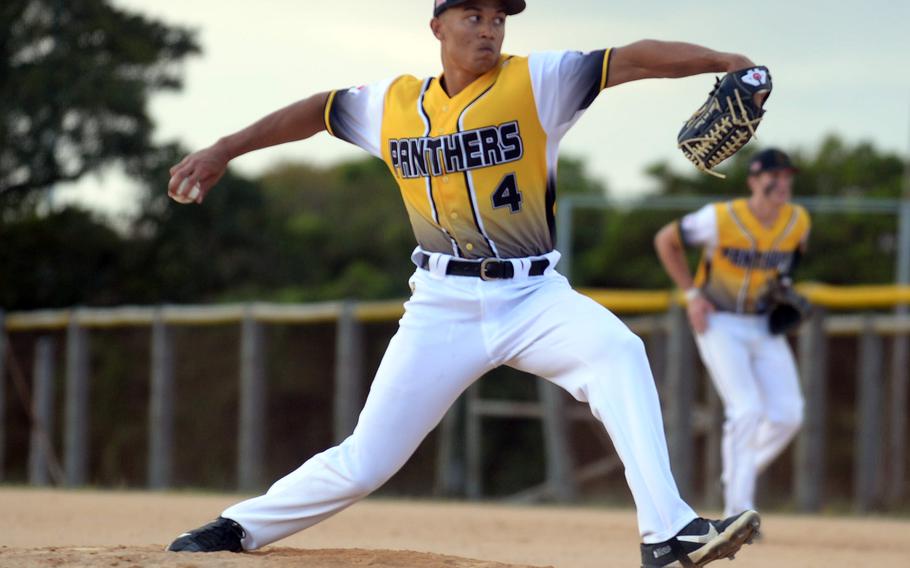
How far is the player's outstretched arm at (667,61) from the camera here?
193 inches

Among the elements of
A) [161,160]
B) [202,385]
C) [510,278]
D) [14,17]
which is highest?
[14,17]

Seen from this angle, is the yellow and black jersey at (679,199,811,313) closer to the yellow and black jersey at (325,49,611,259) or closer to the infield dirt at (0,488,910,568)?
the infield dirt at (0,488,910,568)

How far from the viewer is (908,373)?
47.0 feet

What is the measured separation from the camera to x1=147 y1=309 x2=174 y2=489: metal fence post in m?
15.1

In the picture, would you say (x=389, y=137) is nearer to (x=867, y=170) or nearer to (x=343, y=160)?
(x=867, y=170)

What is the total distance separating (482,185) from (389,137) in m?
0.47

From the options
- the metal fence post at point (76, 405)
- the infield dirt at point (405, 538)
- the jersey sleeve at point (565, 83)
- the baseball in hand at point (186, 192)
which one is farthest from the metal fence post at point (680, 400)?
the baseball in hand at point (186, 192)

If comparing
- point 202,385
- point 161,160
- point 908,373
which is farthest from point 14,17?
point 908,373

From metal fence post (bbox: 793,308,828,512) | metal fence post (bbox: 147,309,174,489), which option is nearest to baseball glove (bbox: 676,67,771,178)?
metal fence post (bbox: 793,308,828,512)

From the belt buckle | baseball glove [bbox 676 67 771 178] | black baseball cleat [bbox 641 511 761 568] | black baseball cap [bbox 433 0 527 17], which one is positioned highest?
black baseball cap [bbox 433 0 527 17]

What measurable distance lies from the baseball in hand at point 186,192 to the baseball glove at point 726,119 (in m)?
1.80

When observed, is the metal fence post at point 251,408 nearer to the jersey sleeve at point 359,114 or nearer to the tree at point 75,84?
the tree at point 75,84

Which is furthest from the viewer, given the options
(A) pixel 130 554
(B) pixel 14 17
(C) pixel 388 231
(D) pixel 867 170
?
(C) pixel 388 231

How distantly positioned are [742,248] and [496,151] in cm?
436
